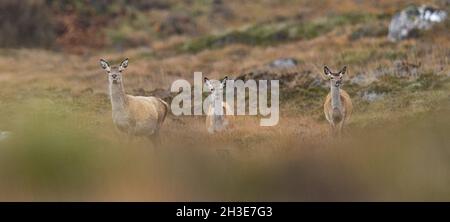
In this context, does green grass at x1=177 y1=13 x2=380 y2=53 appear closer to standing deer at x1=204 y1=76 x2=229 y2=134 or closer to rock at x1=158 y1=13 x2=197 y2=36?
rock at x1=158 y1=13 x2=197 y2=36

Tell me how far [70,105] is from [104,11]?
29748 mm

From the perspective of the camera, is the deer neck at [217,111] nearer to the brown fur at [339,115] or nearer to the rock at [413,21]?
the brown fur at [339,115]

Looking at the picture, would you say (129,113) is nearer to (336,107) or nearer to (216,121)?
(216,121)

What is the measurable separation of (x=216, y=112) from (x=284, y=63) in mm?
11817

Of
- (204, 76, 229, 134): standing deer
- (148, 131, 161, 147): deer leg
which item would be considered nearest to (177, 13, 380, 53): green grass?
(204, 76, 229, 134): standing deer

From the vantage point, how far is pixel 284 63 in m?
31.7

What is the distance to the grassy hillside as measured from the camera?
1192cm

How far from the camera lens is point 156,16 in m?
52.2

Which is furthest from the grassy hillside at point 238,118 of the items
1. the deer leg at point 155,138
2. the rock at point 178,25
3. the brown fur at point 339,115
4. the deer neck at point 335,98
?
the deer neck at point 335,98

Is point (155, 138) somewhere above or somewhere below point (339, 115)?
below

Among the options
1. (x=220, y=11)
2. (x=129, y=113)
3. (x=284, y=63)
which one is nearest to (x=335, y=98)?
(x=129, y=113)

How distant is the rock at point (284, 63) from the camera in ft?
103
